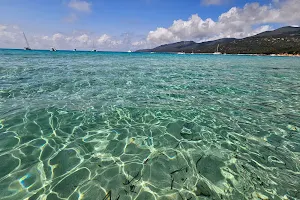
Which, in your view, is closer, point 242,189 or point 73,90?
point 242,189

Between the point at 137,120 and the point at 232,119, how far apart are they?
15.0ft

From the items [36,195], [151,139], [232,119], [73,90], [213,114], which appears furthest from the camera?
[73,90]

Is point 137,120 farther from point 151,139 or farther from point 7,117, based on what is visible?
point 7,117

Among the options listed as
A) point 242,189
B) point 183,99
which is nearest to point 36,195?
point 242,189

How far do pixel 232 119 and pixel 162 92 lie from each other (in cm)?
552

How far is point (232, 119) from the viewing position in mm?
7578

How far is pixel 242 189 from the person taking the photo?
389 centimetres

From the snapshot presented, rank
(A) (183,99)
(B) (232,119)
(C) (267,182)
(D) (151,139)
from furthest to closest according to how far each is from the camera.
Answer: (A) (183,99)
(B) (232,119)
(D) (151,139)
(C) (267,182)

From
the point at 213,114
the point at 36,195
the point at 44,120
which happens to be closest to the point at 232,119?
the point at 213,114

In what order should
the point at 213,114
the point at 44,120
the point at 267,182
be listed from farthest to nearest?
the point at 213,114 < the point at 44,120 < the point at 267,182

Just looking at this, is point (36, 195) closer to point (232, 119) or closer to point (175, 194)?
point (175, 194)

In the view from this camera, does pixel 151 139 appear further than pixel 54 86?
No

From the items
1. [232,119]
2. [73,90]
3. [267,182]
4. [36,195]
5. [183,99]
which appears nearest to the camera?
[36,195]

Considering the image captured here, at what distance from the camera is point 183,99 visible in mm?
10367
